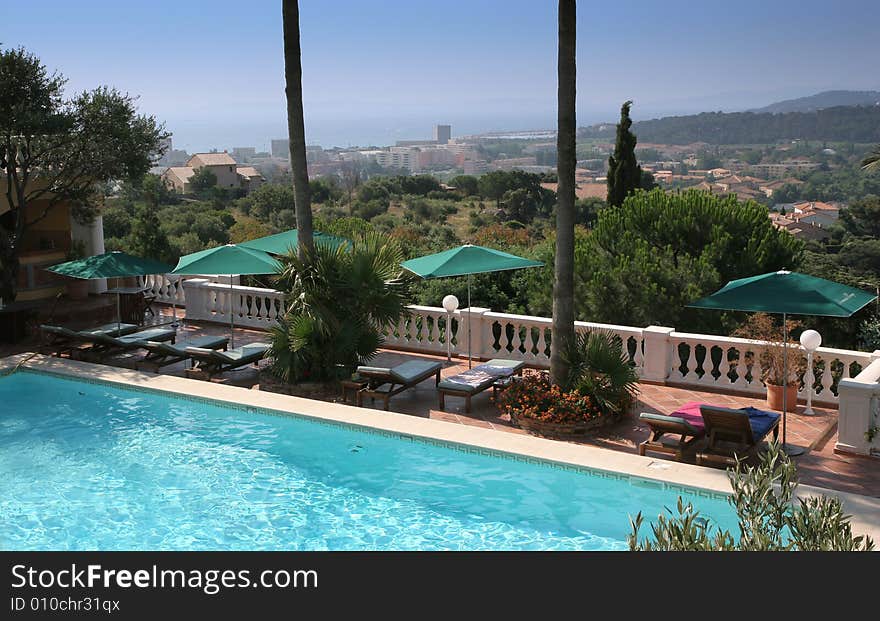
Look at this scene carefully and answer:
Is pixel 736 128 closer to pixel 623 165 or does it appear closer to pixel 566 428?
pixel 623 165

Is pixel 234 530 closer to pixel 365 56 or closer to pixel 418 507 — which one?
pixel 418 507

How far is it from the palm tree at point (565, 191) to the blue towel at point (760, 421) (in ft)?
8.10

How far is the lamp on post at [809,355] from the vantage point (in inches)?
441

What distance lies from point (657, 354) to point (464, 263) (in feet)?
10.9

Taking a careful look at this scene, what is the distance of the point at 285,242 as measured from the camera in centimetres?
1562

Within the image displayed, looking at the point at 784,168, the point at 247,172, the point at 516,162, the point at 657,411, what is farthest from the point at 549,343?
the point at 516,162

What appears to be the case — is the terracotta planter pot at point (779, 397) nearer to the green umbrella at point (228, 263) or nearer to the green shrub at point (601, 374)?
the green shrub at point (601, 374)

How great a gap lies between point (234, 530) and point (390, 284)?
549 cm

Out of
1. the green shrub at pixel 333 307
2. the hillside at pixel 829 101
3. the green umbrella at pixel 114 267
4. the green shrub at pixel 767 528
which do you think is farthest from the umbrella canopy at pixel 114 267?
the hillside at pixel 829 101

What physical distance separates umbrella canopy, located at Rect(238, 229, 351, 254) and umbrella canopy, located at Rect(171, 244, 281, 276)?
323 mm

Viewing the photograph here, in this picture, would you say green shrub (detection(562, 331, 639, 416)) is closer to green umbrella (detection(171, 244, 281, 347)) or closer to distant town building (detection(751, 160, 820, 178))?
green umbrella (detection(171, 244, 281, 347))

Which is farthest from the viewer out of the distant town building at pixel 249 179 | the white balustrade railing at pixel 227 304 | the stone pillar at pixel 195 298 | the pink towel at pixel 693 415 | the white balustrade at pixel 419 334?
the distant town building at pixel 249 179

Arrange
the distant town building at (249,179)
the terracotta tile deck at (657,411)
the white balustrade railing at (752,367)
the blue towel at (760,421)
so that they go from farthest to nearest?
the distant town building at (249,179) → the white balustrade railing at (752,367) → the blue towel at (760,421) → the terracotta tile deck at (657,411)

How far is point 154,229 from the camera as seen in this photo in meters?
25.0
